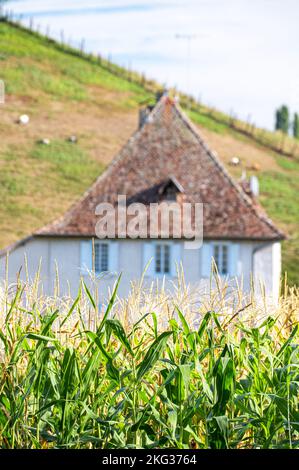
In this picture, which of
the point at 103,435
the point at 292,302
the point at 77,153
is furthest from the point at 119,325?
the point at 77,153

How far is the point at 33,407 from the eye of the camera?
6.24 m

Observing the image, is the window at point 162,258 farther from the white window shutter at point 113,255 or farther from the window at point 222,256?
the window at point 222,256

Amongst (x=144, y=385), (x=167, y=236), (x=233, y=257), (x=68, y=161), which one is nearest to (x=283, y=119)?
(x=68, y=161)

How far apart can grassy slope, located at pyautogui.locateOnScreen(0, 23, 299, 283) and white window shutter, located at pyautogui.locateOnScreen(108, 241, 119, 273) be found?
59.7 feet

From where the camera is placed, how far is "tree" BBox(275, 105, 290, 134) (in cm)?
6222

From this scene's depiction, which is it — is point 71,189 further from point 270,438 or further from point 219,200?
point 270,438

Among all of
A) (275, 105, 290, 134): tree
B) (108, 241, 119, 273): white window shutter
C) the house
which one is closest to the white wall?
the house

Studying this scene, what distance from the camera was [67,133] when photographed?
2446 inches

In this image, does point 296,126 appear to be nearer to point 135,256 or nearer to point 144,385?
point 135,256

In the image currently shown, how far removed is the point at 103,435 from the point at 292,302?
1908 mm

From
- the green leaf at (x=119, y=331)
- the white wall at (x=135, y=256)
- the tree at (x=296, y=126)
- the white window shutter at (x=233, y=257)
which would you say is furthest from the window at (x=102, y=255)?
the tree at (x=296, y=126)

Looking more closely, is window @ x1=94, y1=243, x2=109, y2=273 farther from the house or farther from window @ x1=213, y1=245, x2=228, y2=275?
window @ x1=213, y1=245, x2=228, y2=275

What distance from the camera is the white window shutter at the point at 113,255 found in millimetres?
30547
